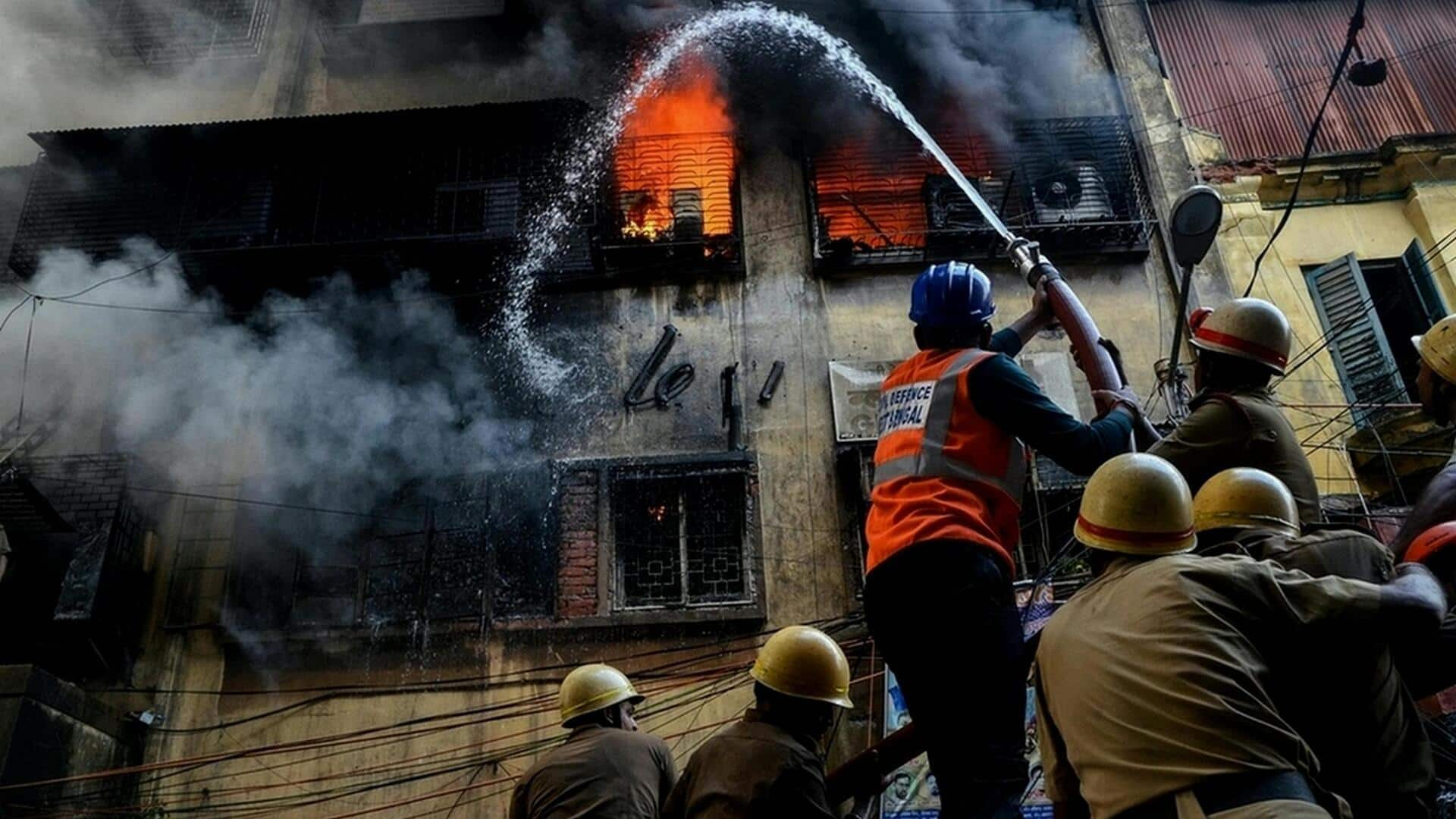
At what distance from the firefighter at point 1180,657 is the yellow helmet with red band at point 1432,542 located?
0.34 metres

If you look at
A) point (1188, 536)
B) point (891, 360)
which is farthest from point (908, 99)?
point (1188, 536)

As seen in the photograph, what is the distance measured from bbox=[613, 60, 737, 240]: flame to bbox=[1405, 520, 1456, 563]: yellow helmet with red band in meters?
10.5

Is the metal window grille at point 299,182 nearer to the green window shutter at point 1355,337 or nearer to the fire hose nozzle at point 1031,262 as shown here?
the fire hose nozzle at point 1031,262

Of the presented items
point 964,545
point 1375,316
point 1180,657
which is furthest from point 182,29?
point 1180,657

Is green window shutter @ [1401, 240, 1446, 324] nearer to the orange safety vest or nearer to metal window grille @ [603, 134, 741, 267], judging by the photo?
metal window grille @ [603, 134, 741, 267]

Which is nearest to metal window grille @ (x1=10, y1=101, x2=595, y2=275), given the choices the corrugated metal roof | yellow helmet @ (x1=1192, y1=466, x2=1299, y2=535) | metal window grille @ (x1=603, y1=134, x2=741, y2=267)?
metal window grille @ (x1=603, y1=134, x2=741, y2=267)

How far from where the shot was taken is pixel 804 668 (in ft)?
13.7

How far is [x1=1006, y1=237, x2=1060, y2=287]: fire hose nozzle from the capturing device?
4.70 metres

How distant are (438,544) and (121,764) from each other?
3.88 m

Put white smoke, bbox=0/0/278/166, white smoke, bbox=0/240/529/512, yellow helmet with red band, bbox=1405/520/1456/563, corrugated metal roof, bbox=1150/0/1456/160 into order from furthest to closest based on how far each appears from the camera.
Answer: white smoke, bbox=0/0/278/166
corrugated metal roof, bbox=1150/0/1456/160
white smoke, bbox=0/240/529/512
yellow helmet with red band, bbox=1405/520/1456/563

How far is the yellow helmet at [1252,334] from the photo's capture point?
3.97m

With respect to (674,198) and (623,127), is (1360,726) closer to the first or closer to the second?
(674,198)

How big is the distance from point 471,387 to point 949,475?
9.63 m

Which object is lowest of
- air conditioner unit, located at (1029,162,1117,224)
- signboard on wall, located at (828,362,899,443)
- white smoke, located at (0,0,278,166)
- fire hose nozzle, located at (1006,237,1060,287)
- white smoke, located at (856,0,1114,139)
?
fire hose nozzle, located at (1006,237,1060,287)
